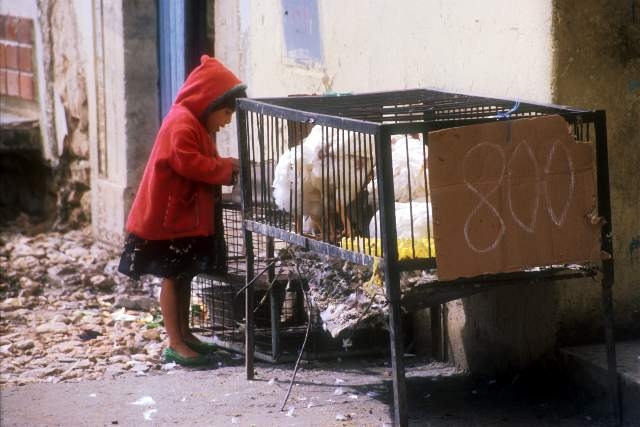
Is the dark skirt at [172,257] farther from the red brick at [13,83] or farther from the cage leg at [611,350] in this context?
the red brick at [13,83]

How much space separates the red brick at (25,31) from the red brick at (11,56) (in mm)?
159

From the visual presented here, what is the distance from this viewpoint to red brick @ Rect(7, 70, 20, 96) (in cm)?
1123

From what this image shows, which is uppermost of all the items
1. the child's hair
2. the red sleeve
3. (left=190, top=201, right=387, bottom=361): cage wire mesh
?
the child's hair

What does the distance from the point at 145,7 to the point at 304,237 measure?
4725 mm

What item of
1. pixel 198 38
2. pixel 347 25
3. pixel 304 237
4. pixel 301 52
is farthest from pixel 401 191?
pixel 198 38

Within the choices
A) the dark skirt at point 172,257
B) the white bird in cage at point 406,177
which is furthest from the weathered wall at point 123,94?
the white bird in cage at point 406,177

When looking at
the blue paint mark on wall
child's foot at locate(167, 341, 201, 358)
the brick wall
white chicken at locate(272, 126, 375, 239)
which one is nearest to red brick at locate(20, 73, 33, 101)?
the brick wall

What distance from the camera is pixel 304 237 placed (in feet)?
15.2

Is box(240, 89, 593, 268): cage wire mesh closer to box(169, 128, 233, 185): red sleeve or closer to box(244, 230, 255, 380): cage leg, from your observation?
box(244, 230, 255, 380): cage leg

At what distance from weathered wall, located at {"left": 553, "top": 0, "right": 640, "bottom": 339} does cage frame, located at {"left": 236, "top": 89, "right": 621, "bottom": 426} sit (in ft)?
0.78

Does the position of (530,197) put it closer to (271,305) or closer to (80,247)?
→ (271,305)

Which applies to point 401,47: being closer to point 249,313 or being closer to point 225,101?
point 225,101

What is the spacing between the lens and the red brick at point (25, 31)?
10836mm

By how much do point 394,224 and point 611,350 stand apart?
107 centimetres
